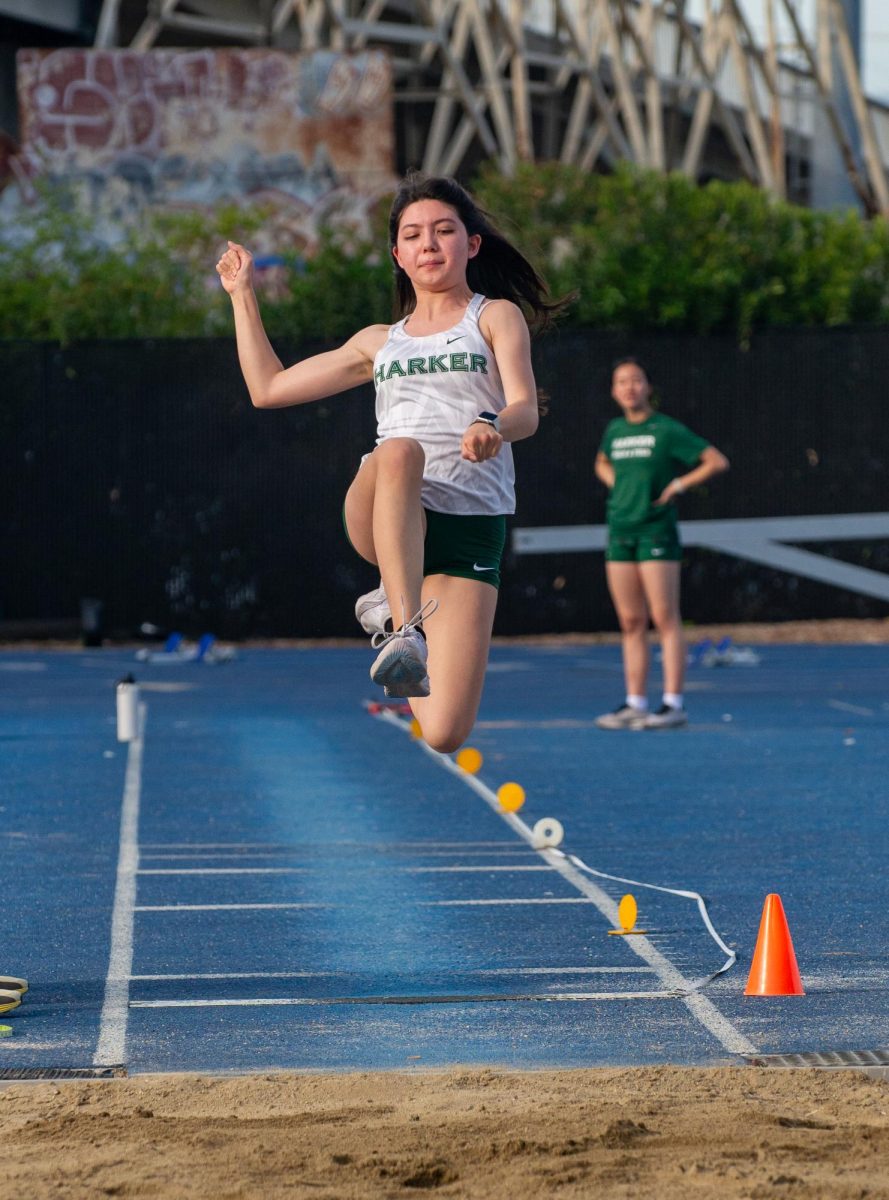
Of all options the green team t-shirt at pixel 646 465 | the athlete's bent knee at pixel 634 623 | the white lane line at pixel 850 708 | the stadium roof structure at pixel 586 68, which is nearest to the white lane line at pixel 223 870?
the athlete's bent knee at pixel 634 623

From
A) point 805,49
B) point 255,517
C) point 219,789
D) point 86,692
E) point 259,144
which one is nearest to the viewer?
point 219,789

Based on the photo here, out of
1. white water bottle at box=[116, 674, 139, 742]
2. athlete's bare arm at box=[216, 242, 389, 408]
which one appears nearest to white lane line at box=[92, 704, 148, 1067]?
white water bottle at box=[116, 674, 139, 742]

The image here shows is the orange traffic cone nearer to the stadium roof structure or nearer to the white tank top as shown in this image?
the white tank top

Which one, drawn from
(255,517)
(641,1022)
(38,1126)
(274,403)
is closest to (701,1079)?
(641,1022)

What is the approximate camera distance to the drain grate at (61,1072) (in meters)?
5.63

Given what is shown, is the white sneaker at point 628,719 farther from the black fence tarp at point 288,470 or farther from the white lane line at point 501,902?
the black fence tarp at point 288,470

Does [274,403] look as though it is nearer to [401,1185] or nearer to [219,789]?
[401,1185]

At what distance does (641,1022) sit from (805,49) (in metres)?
36.4

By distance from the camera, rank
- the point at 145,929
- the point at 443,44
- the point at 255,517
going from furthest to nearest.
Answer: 1. the point at 443,44
2. the point at 255,517
3. the point at 145,929

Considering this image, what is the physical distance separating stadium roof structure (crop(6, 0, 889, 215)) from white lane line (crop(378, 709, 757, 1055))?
25.7 metres

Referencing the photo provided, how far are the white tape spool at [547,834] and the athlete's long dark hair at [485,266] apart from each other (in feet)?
9.82

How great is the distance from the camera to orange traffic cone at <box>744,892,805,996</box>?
6.43 metres

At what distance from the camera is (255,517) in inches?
903

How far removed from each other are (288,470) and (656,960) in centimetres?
1626
